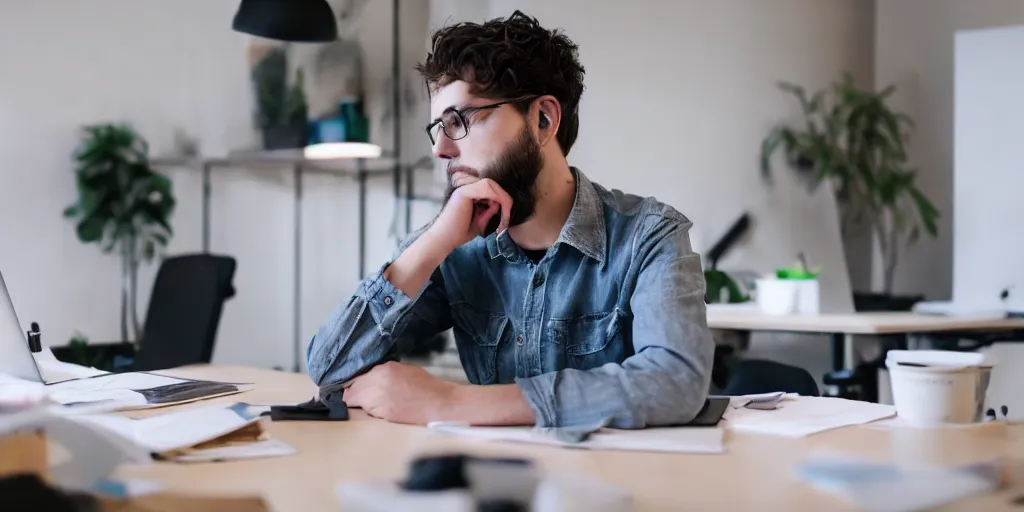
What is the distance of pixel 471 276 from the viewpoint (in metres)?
1.69

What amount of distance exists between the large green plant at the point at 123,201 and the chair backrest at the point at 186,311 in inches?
39.0

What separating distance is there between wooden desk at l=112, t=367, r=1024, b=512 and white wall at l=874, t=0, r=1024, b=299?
15.0ft

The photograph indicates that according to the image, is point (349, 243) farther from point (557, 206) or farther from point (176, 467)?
point (176, 467)

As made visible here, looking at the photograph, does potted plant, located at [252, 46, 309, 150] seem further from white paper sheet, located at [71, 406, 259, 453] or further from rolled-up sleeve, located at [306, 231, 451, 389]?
white paper sheet, located at [71, 406, 259, 453]

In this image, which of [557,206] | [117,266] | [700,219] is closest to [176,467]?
[557,206]

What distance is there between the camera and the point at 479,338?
1.65 meters

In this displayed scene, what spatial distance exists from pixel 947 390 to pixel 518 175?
2.45 ft

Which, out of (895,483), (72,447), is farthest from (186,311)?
(895,483)

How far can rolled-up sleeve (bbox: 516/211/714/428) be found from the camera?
1.23m

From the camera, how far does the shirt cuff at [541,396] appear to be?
48.7 inches

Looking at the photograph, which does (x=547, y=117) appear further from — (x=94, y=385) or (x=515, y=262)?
(x=94, y=385)

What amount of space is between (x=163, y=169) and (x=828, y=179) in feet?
11.5

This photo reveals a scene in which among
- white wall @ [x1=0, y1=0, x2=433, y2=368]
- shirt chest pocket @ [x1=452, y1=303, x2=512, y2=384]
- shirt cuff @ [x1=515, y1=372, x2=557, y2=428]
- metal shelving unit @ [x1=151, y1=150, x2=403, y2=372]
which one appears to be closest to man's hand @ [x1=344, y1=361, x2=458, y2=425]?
shirt cuff @ [x1=515, y1=372, x2=557, y2=428]

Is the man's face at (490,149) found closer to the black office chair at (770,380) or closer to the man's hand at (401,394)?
the man's hand at (401,394)
